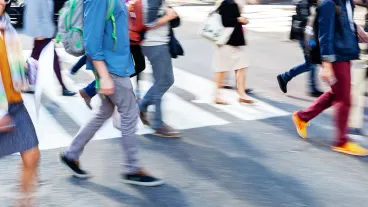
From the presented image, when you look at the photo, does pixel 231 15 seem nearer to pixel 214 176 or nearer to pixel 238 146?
pixel 238 146

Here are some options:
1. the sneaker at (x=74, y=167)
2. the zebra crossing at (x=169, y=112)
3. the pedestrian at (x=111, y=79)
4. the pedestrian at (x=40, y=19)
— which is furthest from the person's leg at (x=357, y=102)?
the pedestrian at (x=40, y=19)

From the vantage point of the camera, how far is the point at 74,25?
4211 mm

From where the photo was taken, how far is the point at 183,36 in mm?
12969

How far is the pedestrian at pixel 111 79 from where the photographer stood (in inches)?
162

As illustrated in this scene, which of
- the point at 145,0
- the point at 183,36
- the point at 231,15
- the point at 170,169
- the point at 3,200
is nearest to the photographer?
the point at 3,200

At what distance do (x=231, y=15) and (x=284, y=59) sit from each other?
335 cm

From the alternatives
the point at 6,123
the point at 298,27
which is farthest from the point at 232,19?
the point at 6,123

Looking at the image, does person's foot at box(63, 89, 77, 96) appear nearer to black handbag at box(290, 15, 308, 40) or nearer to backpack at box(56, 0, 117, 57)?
black handbag at box(290, 15, 308, 40)

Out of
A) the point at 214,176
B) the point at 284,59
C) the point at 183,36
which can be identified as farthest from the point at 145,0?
the point at 183,36

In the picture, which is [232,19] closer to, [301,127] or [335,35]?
[301,127]

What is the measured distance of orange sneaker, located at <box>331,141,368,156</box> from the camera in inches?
212

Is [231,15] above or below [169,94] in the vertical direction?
above

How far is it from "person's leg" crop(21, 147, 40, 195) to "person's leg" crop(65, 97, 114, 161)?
847mm

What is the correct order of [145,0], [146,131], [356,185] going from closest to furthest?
[356,185] → [145,0] → [146,131]
